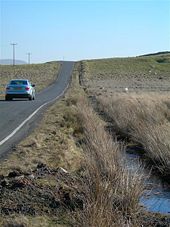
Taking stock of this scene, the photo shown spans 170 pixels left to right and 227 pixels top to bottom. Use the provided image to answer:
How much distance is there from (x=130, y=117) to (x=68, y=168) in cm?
800

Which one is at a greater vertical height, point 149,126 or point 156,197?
point 149,126

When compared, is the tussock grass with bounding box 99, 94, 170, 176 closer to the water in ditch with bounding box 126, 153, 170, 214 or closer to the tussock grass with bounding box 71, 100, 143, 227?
the water in ditch with bounding box 126, 153, 170, 214

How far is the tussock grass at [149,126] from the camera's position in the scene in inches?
441

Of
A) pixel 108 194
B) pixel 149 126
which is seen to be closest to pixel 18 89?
pixel 149 126

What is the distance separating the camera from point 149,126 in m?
14.5

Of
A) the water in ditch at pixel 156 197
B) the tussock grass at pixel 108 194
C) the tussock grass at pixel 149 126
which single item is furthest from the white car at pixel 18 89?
the tussock grass at pixel 108 194

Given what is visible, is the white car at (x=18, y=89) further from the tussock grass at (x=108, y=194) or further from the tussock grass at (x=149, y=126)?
the tussock grass at (x=108, y=194)

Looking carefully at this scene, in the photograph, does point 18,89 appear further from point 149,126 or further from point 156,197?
point 156,197

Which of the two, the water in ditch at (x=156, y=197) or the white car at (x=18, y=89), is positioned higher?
the white car at (x=18, y=89)

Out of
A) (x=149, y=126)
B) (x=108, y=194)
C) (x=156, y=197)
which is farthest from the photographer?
(x=149, y=126)

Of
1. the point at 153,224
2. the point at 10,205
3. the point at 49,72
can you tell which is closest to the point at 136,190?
the point at 153,224

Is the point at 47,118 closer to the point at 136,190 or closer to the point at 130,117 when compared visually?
the point at 130,117

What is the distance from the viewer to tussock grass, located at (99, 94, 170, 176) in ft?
36.8

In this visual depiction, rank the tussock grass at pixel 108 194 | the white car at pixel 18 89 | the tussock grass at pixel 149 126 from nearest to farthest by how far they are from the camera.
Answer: the tussock grass at pixel 108 194 → the tussock grass at pixel 149 126 → the white car at pixel 18 89
